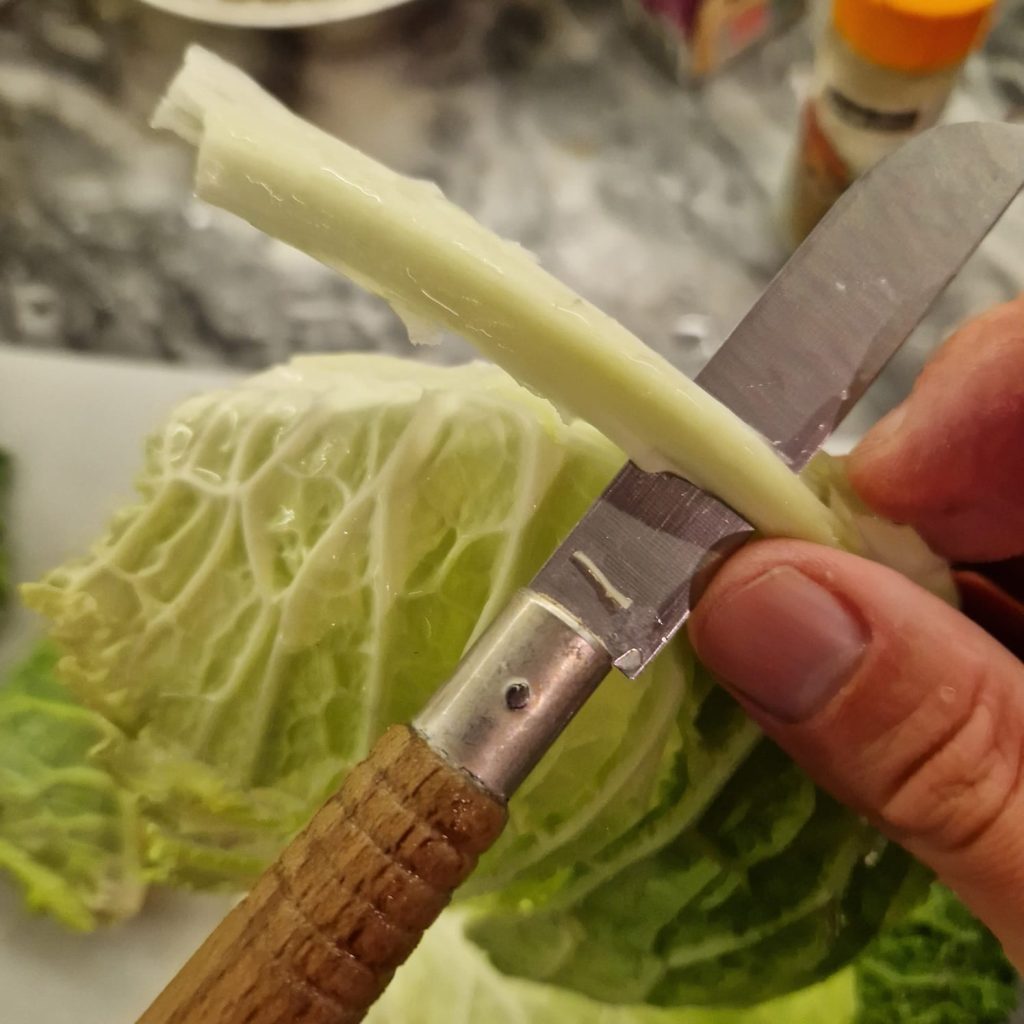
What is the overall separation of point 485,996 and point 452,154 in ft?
4.20

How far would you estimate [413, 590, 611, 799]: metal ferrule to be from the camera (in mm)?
591

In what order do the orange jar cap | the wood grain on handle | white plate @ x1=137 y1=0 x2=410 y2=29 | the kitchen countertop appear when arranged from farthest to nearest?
white plate @ x1=137 y1=0 x2=410 y2=29 → the kitchen countertop → the orange jar cap → the wood grain on handle

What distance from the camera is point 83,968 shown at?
111 cm

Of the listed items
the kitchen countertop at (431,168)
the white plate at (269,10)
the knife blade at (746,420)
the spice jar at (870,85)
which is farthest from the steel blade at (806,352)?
the white plate at (269,10)

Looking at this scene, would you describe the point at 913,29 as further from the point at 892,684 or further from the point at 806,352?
the point at 892,684

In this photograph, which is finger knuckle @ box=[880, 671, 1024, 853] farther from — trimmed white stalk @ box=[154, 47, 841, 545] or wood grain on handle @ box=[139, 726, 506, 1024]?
wood grain on handle @ box=[139, 726, 506, 1024]

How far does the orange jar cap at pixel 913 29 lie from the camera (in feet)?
3.83

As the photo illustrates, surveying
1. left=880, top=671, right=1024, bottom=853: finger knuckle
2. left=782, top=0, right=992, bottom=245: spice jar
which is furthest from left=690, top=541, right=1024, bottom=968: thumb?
left=782, top=0, right=992, bottom=245: spice jar

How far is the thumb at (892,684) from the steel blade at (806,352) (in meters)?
0.04

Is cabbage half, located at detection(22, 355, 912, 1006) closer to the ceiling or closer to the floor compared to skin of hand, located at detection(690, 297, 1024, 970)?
closer to the floor

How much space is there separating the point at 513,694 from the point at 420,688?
0.22m

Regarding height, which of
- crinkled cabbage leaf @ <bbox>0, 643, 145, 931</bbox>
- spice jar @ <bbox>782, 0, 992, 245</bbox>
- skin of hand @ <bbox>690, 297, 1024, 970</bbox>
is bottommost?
crinkled cabbage leaf @ <bbox>0, 643, 145, 931</bbox>

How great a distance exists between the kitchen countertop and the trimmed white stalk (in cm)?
77

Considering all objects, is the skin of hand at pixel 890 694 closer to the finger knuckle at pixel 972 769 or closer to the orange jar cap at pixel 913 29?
the finger knuckle at pixel 972 769
